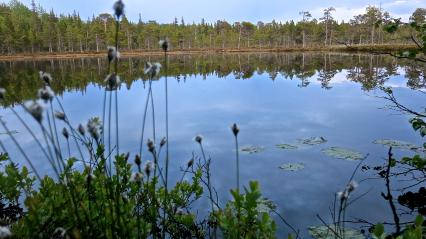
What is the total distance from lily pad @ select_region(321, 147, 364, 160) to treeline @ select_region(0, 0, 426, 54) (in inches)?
3860

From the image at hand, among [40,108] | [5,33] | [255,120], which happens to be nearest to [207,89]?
[255,120]

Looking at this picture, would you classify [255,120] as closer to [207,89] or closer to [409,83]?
[207,89]

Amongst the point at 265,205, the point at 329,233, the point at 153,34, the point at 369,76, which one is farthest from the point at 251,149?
the point at 153,34

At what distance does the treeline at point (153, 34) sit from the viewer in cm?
10862

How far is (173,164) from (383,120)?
10451 mm

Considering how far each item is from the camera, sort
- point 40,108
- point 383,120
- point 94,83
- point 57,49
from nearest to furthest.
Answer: point 40,108
point 383,120
point 94,83
point 57,49

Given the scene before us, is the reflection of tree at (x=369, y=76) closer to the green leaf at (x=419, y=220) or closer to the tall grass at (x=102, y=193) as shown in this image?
the tall grass at (x=102, y=193)

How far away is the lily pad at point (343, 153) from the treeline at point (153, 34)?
98051mm

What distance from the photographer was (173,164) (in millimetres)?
10656

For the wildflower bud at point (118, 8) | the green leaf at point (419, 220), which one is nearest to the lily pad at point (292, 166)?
the green leaf at point (419, 220)

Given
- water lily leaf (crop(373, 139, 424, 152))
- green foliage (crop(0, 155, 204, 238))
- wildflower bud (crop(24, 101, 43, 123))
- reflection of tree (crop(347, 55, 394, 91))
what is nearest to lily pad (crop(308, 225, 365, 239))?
green foliage (crop(0, 155, 204, 238))

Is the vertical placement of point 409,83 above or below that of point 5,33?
below

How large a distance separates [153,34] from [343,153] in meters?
133

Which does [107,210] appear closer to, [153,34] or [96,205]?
[96,205]
